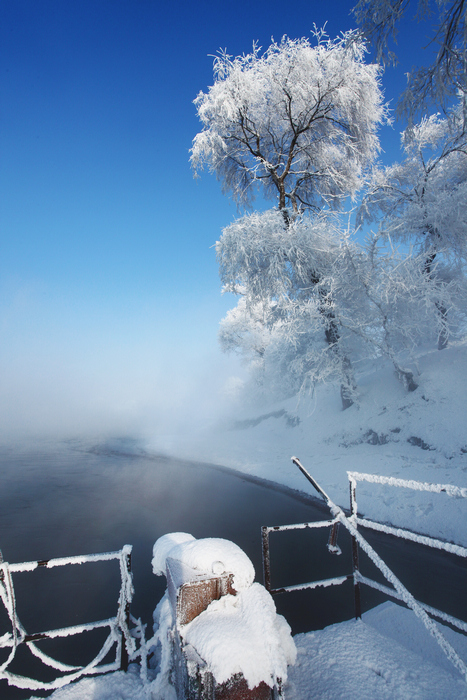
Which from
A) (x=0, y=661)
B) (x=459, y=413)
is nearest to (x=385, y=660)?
(x=0, y=661)

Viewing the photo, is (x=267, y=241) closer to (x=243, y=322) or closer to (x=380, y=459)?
(x=380, y=459)

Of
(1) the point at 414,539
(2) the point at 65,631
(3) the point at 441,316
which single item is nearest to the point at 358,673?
(1) the point at 414,539

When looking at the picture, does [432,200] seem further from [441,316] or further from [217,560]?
[217,560]

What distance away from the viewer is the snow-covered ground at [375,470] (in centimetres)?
244

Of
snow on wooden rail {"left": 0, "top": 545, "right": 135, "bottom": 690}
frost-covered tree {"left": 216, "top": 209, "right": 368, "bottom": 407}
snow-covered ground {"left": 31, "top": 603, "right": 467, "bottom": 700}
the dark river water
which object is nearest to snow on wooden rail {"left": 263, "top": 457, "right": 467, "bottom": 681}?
snow-covered ground {"left": 31, "top": 603, "right": 467, "bottom": 700}

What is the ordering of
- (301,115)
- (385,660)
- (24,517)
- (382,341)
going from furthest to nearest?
(301,115) < (382,341) < (24,517) < (385,660)

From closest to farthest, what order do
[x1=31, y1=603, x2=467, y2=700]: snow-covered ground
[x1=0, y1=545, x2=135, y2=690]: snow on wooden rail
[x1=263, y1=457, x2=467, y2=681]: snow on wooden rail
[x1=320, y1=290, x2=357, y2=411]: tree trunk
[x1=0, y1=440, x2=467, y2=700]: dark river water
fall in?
[x1=263, y1=457, x2=467, y2=681]: snow on wooden rail, [x1=31, y1=603, x2=467, y2=700]: snow-covered ground, [x1=0, y1=545, x2=135, y2=690]: snow on wooden rail, [x1=0, y1=440, x2=467, y2=700]: dark river water, [x1=320, y1=290, x2=357, y2=411]: tree trunk

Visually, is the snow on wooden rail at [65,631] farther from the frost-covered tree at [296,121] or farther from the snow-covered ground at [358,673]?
the frost-covered tree at [296,121]

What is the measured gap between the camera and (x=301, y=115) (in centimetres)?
1250

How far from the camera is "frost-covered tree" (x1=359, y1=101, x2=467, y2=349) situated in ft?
36.2

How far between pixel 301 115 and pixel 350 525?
14474 mm

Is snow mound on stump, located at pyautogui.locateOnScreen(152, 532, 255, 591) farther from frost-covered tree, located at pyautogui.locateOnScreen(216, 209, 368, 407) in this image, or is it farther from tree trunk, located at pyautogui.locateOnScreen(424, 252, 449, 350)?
tree trunk, located at pyautogui.locateOnScreen(424, 252, 449, 350)

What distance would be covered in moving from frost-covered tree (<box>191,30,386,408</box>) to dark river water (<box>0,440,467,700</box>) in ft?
20.8

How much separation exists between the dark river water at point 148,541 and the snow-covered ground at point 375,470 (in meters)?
0.97
